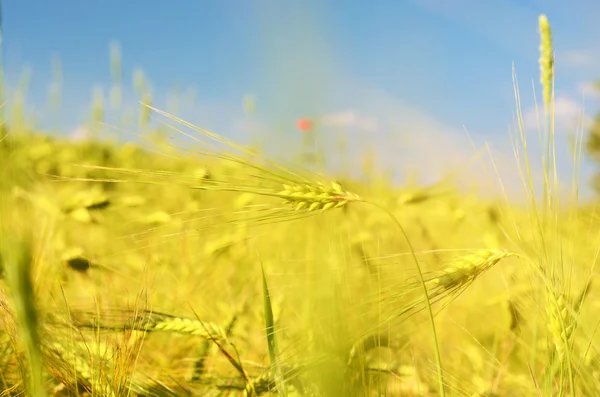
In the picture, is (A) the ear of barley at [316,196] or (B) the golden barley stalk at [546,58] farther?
(B) the golden barley stalk at [546,58]

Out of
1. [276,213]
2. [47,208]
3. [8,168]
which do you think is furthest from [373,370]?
[47,208]

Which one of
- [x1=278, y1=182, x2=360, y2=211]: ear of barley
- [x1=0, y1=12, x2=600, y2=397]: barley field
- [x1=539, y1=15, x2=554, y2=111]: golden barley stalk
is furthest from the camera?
[x1=539, y1=15, x2=554, y2=111]: golden barley stalk

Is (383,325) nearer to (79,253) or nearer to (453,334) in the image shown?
(79,253)

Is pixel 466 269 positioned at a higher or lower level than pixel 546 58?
lower

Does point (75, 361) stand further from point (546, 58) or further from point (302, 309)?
point (546, 58)

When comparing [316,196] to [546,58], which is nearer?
[316,196]

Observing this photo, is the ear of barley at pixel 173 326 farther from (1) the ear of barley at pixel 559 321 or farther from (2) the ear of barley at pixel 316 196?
(1) the ear of barley at pixel 559 321

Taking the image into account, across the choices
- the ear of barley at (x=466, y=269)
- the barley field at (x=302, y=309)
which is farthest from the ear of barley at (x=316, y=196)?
the ear of barley at (x=466, y=269)

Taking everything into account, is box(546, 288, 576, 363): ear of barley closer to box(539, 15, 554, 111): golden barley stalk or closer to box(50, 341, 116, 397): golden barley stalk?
box(539, 15, 554, 111): golden barley stalk

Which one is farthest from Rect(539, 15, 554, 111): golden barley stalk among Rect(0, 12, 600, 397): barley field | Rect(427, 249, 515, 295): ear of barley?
Rect(427, 249, 515, 295): ear of barley

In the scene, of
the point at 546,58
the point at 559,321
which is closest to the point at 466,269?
the point at 559,321

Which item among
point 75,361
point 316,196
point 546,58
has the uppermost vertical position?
point 546,58

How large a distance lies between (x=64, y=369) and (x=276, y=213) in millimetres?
290

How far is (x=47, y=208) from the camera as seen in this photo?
1537mm
